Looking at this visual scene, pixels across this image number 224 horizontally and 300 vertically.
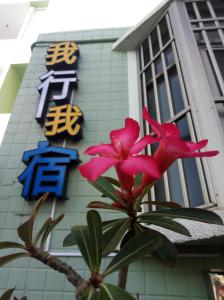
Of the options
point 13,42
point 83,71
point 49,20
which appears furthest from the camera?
point 13,42

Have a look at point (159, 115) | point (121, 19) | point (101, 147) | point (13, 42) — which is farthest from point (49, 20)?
point (101, 147)

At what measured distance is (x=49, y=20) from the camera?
4195mm

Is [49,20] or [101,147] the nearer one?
[101,147]

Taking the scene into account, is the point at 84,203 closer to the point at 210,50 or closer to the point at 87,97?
the point at 87,97

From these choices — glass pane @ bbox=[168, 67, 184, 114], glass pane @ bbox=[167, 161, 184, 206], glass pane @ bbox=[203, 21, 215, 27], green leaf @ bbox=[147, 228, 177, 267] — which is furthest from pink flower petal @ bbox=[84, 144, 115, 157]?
glass pane @ bbox=[203, 21, 215, 27]

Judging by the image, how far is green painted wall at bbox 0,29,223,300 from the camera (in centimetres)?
184

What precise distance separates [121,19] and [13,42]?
1936 millimetres

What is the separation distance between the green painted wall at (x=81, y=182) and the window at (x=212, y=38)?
93 cm

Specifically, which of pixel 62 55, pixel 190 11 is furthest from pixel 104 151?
pixel 62 55

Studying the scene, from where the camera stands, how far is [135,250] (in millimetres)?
630

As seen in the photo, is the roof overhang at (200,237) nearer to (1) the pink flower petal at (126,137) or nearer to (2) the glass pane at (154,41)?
(1) the pink flower petal at (126,137)

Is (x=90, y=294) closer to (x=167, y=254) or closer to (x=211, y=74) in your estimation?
(x=167, y=254)

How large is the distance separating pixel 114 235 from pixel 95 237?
0.33 ft

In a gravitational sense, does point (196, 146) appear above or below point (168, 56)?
below
